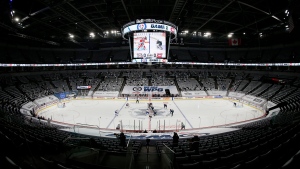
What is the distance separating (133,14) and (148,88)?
59.5 feet

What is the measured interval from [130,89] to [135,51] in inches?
673

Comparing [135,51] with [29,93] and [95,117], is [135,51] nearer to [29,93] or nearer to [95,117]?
[95,117]

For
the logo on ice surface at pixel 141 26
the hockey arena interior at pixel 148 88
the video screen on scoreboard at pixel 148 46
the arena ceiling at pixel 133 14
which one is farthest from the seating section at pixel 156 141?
the logo on ice surface at pixel 141 26

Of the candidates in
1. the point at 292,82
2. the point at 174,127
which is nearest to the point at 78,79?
the point at 174,127

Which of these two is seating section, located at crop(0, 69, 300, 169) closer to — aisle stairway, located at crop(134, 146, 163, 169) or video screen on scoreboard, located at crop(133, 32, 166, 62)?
aisle stairway, located at crop(134, 146, 163, 169)

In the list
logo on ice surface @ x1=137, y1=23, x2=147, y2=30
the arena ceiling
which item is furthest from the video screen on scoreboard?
the arena ceiling

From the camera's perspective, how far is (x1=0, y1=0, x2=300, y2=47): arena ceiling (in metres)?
22.9

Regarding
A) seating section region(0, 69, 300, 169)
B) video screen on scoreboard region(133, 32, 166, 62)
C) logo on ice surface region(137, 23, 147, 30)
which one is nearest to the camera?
seating section region(0, 69, 300, 169)

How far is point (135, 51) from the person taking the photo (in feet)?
89.2

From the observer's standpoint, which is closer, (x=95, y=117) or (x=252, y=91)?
(x=95, y=117)

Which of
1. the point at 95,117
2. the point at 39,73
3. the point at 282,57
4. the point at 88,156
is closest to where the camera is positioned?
the point at 88,156

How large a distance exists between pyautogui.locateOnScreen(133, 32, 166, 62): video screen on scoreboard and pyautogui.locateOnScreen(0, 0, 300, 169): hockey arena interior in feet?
0.54

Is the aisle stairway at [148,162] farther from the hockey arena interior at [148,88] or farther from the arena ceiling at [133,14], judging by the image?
the arena ceiling at [133,14]

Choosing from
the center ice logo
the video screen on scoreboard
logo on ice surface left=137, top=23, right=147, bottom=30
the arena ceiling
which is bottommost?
the center ice logo
